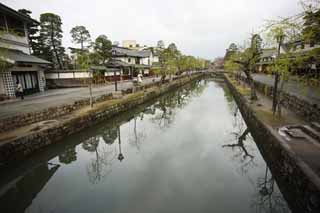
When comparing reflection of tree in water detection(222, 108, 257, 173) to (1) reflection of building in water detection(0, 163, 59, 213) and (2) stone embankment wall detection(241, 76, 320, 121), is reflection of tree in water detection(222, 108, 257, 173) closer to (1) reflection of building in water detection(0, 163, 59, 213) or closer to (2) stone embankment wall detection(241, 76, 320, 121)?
(2) stone embankment wall detection(241, 76, 320, 121)

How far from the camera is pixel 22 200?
15.4 ft

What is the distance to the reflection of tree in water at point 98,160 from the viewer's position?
5.84 m

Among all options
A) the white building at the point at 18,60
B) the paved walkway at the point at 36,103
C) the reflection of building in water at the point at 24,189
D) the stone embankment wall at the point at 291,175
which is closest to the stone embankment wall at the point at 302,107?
the stone embankment wall at the point at 291,175

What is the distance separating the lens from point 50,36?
27422mm

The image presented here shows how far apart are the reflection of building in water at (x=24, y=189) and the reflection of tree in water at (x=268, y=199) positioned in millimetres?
5736

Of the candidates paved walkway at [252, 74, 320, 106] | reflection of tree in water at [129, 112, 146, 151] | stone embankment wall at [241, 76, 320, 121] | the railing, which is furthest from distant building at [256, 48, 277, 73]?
the railing

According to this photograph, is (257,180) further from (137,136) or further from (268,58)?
(268,58)

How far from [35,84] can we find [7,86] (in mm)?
4318

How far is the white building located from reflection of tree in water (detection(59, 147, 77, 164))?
28.7 feet

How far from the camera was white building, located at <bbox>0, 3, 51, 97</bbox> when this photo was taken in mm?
12680

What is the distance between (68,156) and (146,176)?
3.52 meters

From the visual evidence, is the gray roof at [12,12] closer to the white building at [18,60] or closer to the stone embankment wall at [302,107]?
the white building at [18,60]

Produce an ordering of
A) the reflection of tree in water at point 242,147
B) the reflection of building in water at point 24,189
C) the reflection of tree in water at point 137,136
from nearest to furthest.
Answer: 1. the reflection of building in water at point 24,189
2. the reflection of tree in water at point 242,147
3. the reflection of tree in water at point 137,136

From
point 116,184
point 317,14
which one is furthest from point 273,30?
point 116,184
